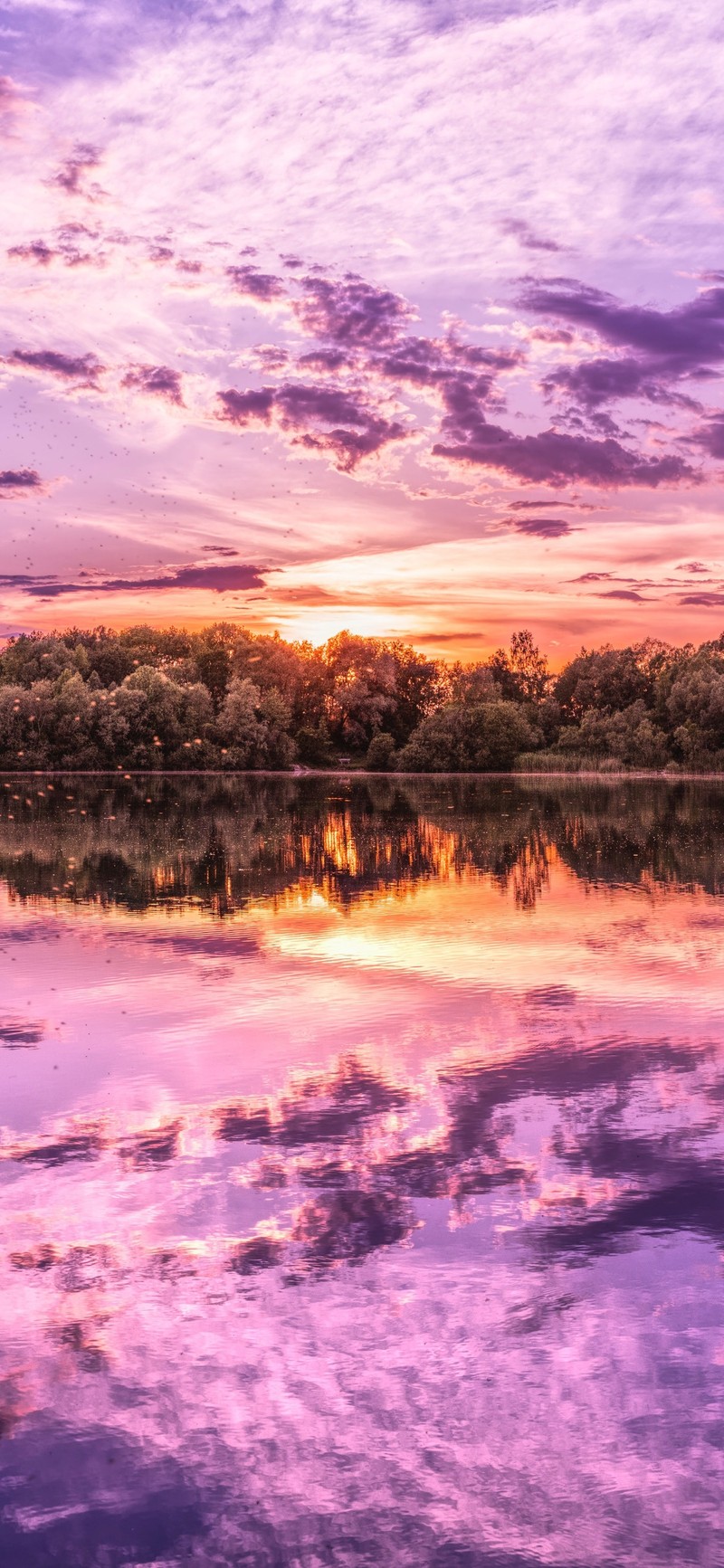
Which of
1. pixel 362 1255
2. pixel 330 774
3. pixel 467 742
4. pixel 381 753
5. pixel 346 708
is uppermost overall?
pixel 346 708

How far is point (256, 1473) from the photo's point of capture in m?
5.81

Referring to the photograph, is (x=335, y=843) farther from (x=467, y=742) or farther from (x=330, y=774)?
(x=330, y=774)

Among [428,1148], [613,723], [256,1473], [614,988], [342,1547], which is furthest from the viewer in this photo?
[613,723]

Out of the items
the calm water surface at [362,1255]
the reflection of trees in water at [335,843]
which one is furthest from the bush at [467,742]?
the calm water surface at [362,1255]

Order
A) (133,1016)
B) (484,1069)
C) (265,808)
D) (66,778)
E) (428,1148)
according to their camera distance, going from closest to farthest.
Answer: (428,1148) < (484,1069) < (133,1016) < (265,808) < (66,778)

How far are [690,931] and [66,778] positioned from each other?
86.1 metres

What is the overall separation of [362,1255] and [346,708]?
11528 cm

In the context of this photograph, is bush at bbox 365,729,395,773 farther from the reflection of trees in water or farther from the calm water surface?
the calm water surface

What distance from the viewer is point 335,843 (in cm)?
3766

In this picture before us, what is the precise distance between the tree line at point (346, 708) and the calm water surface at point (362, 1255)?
299 feet

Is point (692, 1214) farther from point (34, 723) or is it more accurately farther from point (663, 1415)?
point (34, 723)

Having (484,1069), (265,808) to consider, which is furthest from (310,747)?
(484,1069)

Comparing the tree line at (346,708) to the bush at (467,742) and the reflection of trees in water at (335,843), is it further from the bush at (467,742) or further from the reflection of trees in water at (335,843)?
the reflection of trees in water at (335,843)

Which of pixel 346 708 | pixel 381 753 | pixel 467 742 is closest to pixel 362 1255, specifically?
pixel 467 742
